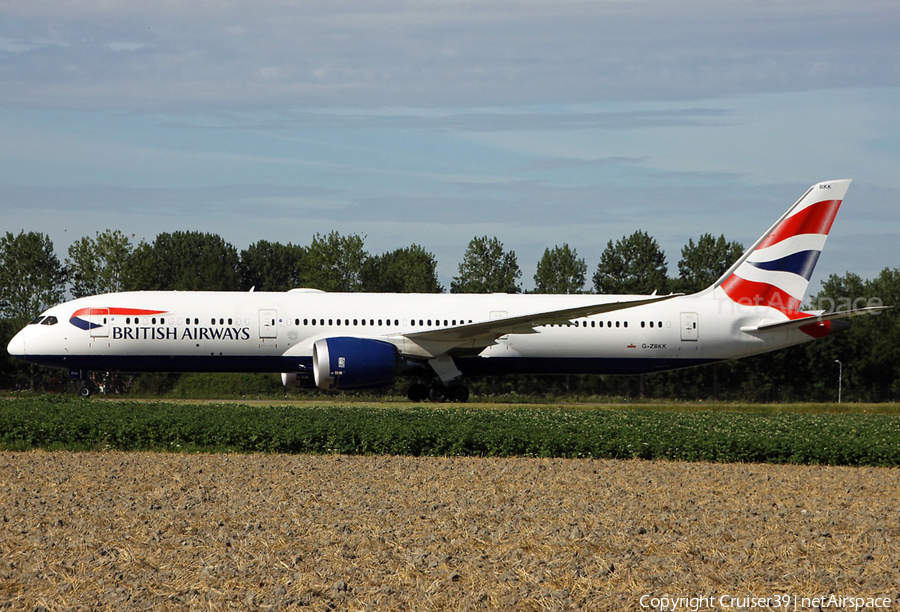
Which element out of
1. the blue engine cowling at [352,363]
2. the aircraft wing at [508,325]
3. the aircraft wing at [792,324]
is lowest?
the blue engine cowling at [352,363]

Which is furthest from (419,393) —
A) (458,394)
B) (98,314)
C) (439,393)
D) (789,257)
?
(789,257)

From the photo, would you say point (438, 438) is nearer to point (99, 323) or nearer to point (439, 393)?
point (439, 393)

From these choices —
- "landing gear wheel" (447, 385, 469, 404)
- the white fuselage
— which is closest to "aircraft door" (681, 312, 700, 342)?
the white fuselage

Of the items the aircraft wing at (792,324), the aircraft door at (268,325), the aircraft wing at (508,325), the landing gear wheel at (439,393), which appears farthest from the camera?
the aircraft wing at (792,324)

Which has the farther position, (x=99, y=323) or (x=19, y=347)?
(x=19, y=347)

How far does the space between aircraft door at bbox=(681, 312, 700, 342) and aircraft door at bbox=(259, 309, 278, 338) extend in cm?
1321

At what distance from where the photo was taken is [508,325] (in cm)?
2897

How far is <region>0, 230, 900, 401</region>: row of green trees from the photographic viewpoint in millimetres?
51438

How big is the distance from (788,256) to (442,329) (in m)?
12.5
